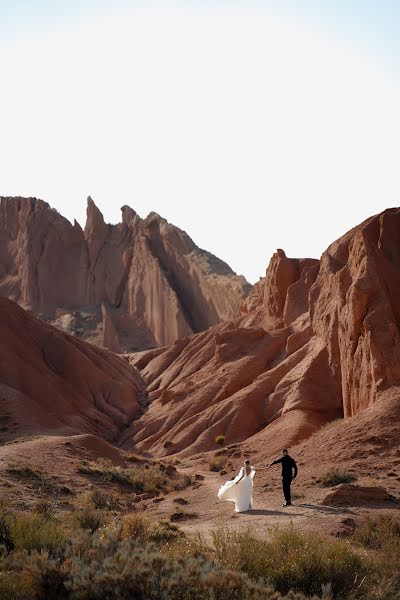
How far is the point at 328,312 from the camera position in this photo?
137 feet

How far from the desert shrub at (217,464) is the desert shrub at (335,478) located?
1093 centimetres

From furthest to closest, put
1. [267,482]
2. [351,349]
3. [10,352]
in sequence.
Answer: [10,352] → [351,349] → [267,482]

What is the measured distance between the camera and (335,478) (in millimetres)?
24188

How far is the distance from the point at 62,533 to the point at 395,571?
5374 millimetres

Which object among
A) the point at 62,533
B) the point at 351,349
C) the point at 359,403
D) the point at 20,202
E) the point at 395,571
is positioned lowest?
the point at 395,571

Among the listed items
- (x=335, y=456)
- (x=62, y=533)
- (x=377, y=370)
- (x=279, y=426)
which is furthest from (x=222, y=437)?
(x=62, y=533)

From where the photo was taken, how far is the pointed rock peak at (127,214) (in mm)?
104500

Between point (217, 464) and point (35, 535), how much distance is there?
2303 cm

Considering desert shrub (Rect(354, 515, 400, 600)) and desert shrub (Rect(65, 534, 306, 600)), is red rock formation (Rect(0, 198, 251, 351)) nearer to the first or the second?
desert shrub (Rect(354, 515, 400, 600))

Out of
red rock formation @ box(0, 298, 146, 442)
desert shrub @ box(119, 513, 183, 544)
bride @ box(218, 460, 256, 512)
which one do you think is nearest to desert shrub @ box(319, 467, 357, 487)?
bride @ box(218, 460, 256, 512)

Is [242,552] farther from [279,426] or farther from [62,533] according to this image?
[279,426]

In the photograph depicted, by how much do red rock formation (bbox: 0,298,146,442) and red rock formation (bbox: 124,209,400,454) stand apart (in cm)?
224

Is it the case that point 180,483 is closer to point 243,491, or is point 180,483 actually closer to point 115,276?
point 243,491

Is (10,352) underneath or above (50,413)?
above
